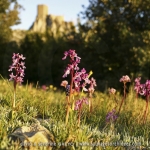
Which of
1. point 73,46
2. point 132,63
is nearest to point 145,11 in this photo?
point 132,63

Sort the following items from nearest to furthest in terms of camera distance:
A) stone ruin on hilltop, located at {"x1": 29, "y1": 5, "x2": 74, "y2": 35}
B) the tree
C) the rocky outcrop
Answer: the rocky outcrop < the tree < stone ruin on hilltop, located at {"x1": 29, "y1": 5, "x2": 74, "y2": 35}

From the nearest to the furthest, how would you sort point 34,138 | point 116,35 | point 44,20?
point 34,138, point 116,35, point 44,20

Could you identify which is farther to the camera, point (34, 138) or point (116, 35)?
point (116, 35)

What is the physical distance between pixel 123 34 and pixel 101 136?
16.2m

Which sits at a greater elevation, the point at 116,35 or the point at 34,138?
the point at 116,35

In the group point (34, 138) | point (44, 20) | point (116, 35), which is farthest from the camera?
point (44, 20)

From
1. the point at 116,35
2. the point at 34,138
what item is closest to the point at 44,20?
the point at 116,35

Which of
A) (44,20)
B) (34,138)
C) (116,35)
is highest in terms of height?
(44,20)

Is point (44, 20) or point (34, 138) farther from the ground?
point (44, 20)

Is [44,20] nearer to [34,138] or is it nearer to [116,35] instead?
[116,35]

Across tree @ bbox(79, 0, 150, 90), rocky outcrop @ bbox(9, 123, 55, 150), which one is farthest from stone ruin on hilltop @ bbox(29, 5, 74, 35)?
rocky outcrop @ bbox(9, 123, 55, 150)

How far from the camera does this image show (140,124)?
21.5 feet

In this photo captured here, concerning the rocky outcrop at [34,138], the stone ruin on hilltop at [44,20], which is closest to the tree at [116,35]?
the rocky outcrop at [34,138]

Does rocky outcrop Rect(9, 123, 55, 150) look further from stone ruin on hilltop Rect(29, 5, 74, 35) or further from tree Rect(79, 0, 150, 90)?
stone ruin on hilltop Rect(29, 5, 74, 35)
